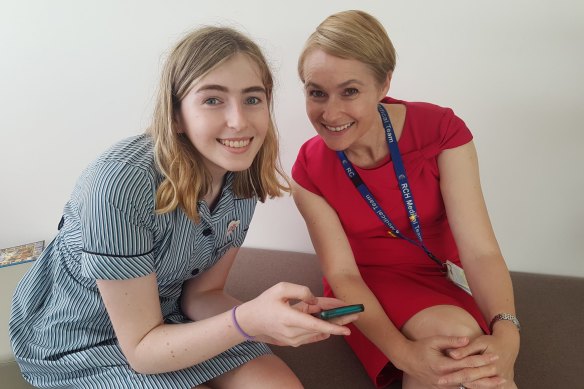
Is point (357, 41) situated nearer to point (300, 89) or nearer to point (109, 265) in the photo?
point (300, 89)

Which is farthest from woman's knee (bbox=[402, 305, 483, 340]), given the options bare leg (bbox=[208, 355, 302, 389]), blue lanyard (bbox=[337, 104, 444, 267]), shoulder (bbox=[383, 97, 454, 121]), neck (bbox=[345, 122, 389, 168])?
shoulder (bbox=[383, 97, 454, 121])

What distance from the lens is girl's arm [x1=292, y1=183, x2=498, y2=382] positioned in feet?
3.70

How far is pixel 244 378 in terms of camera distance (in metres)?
1.19

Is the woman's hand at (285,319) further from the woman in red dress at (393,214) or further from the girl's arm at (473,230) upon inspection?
the girl's arm at (473,230)

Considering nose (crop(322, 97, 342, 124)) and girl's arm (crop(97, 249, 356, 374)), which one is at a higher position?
nose (crop(322, 97, 342, 124))

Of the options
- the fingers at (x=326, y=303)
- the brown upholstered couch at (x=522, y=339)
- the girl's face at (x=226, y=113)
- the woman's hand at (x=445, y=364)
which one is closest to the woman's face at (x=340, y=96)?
the girl's face at (x=226, y=113)

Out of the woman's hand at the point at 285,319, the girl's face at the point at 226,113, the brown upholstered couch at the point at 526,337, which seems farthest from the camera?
the brown upholstered couch at the point at 526,337

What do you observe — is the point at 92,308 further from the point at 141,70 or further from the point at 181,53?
the point at 141,70

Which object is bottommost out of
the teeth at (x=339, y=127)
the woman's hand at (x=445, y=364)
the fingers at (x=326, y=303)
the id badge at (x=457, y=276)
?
the woman's hand at (x=445, y=364)

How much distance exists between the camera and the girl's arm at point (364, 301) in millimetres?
1129

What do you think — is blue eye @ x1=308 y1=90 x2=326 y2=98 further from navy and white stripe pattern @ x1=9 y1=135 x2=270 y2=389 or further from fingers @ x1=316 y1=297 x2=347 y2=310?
fingers @ x1=316 y1=297 x2=347 y2=310

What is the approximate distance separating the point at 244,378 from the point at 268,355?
11cm

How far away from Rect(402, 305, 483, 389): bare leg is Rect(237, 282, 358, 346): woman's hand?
1.20 feet

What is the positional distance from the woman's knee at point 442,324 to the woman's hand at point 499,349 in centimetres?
4
